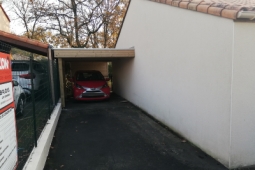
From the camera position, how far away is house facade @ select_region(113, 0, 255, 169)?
3.41m

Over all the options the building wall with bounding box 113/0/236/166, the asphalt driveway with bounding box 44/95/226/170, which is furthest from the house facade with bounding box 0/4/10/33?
the asphalt driveway with bounding box 44/95/226/170

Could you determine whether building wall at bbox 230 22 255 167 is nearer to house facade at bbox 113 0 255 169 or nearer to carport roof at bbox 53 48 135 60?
house facade at bbox 113 0 255 169

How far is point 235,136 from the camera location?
3471mm

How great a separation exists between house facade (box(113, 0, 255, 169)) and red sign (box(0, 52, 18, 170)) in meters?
3.26

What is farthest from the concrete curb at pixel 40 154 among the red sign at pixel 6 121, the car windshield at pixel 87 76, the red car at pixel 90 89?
the car windshield at pixel 87 76

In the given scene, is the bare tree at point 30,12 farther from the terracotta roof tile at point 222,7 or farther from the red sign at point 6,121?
the red sign at point 6,121

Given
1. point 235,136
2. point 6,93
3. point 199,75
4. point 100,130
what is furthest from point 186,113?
point 6,93

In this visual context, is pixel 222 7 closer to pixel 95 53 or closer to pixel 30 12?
pixel 95 53

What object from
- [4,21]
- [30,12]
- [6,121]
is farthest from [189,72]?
[4,21]

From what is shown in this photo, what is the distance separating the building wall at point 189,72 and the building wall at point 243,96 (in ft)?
0.28

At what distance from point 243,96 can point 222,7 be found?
1583 mm

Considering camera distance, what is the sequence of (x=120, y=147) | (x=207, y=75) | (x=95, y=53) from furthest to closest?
(x=95, y=53)
(x=120, y=147)
(x=207, y=75)

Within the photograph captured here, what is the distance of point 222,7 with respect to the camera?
11.6 feet

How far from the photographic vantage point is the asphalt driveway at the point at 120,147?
3691mm
